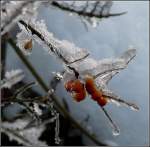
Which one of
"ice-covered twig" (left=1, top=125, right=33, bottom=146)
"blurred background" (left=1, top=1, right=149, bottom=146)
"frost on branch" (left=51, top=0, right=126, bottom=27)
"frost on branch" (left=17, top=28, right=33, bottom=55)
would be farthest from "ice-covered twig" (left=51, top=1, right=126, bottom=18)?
"frost on branch" (left=17, top=28, right=33, bottom=55)

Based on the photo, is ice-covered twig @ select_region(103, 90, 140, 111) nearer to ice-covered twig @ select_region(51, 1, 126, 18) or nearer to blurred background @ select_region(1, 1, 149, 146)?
ice-covered twig @ select_region(51, 1, 126, 18)

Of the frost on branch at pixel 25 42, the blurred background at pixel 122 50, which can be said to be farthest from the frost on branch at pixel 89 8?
the frost on branch at pixel 25 42

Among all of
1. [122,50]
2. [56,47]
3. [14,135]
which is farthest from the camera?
[122,50]

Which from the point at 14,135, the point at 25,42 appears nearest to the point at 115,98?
the point at 25,42

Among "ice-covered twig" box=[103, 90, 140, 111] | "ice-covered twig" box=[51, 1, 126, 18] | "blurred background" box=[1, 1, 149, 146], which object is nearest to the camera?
"ice-covered twig" box=[103, 90, 140, 111]

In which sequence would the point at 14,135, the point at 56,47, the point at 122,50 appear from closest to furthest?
the point at 56,47
the point at 14,135
the point at 122,50

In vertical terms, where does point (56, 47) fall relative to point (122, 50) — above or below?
above

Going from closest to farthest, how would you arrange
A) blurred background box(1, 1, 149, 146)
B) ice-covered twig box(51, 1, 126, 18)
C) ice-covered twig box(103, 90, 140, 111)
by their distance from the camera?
ice-covered twig box(103, 90, 140, 111)
ice-covered twig box(51, 1, 126, 18)
blurred background box(1, 1, 149, 146)

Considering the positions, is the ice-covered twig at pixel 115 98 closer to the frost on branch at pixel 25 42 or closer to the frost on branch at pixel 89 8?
the frost on branch at pixel 25 42

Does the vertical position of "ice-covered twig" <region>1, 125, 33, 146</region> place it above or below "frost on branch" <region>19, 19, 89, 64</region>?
below

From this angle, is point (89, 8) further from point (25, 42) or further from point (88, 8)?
point (25, 42)
